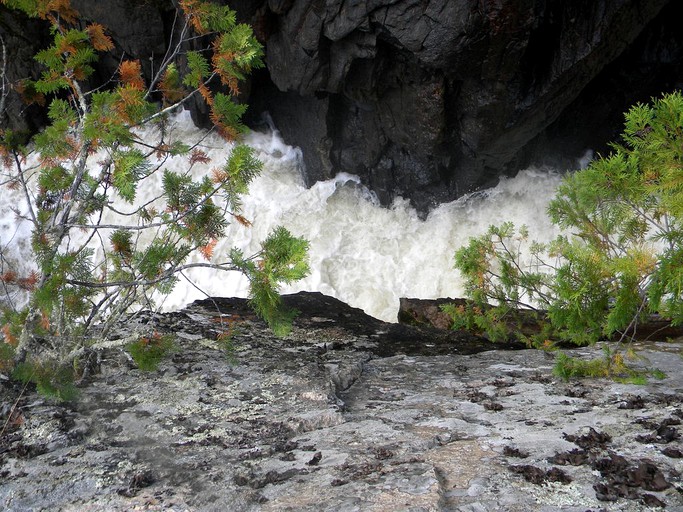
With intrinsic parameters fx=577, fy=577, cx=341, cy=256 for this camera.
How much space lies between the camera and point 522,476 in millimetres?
3443

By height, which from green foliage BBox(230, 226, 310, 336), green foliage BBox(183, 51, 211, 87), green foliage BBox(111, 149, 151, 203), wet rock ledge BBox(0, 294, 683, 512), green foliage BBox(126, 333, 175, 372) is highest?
green foliage BBox(183, 51, 211, 87)

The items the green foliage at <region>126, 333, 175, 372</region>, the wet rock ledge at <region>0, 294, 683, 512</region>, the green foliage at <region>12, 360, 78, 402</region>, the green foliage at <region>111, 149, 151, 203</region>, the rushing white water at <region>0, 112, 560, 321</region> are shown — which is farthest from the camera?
the rushing white water at <region>0, 112, 560, 321</region>

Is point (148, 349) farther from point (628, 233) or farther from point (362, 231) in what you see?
point (362, 231)

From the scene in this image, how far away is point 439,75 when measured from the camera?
10.4 metres

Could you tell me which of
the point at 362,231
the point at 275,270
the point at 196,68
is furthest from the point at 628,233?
the point at 362,231

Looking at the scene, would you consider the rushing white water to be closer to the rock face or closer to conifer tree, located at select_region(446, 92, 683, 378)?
the rock face

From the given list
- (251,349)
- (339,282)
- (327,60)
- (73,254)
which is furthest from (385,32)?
(73,254)

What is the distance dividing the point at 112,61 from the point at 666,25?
12.8 metres

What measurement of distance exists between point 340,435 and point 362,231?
881 cm

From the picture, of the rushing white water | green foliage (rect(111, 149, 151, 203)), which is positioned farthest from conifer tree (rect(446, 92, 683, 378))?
the rushing white water

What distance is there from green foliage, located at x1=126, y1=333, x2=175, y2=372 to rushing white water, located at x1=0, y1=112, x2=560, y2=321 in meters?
6.84

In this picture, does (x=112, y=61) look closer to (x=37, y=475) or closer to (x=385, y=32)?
(x=385, y=32)

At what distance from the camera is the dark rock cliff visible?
9391 mm

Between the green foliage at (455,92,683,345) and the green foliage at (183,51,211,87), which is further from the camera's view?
the green foliage at (183,51,211,87)
